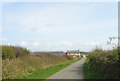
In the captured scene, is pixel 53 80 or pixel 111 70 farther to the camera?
pixel 53 80

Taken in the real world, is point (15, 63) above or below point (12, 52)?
below

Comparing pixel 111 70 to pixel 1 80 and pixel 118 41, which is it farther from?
pixel 1 80

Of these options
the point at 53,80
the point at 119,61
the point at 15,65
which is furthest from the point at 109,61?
the point at 15,65

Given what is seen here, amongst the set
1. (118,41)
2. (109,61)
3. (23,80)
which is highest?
(118,41)

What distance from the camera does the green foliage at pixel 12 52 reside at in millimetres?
27350

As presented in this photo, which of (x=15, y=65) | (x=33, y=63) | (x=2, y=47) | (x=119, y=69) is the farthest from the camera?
(x=33, y=63)

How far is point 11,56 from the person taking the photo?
28.4 m

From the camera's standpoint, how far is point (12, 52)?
28.7 m

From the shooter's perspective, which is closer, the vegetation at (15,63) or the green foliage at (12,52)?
the vegetation at (15,63)

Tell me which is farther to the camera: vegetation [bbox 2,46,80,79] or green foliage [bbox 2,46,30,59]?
green foliage [bbox 2,46,30,59]

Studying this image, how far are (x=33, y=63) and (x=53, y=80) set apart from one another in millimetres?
12907

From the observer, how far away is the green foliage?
27350mm

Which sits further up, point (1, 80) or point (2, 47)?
point (2, 47)

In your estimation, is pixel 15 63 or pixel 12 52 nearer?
pixel 15 63
